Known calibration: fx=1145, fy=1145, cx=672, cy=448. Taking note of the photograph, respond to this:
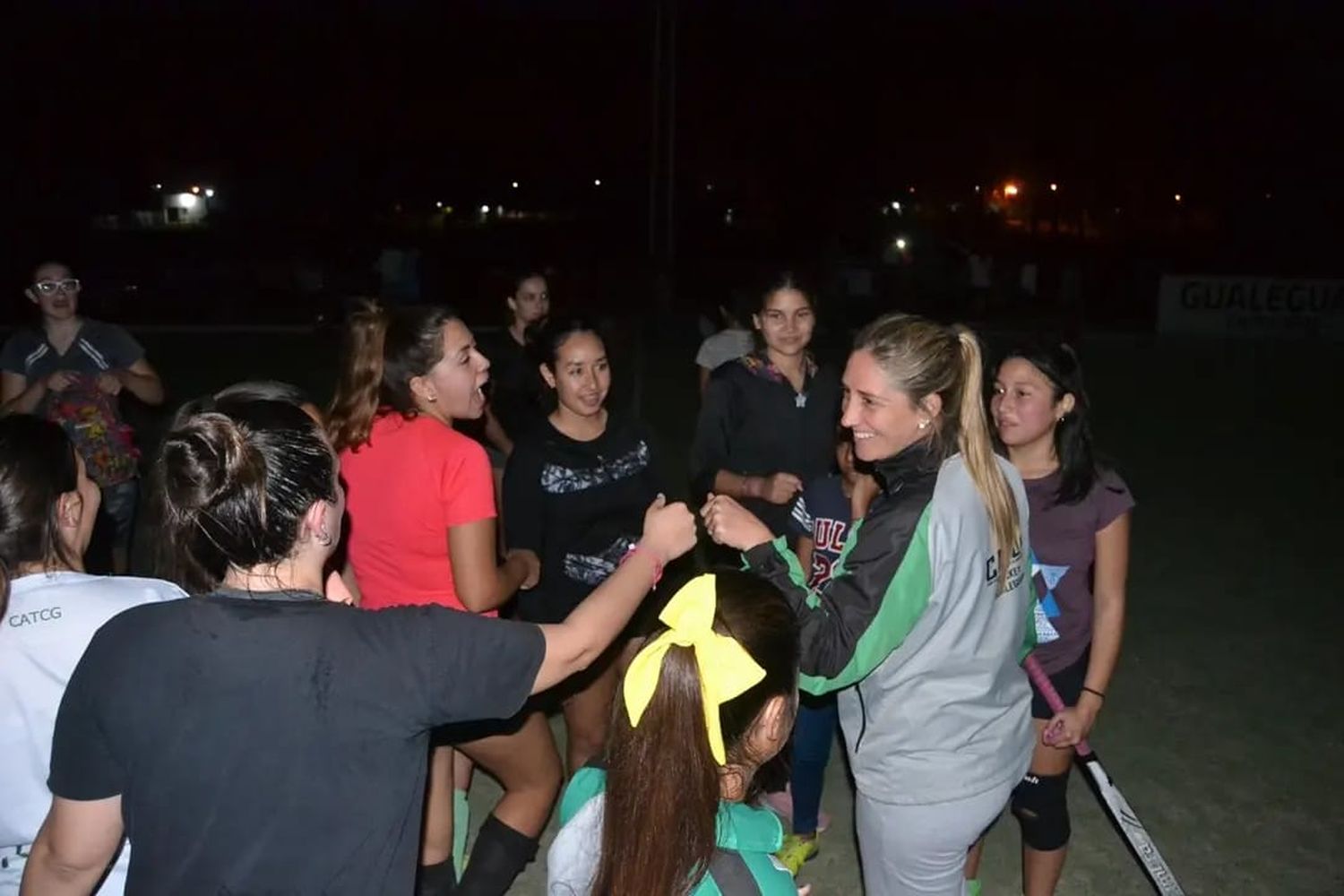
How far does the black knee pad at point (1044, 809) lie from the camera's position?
344 cm

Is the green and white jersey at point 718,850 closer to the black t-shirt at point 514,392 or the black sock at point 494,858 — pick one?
the black sock at point 494,858

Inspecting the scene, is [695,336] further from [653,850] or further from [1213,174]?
[1213,174]

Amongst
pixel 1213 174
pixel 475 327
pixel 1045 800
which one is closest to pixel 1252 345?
pixel 475 327

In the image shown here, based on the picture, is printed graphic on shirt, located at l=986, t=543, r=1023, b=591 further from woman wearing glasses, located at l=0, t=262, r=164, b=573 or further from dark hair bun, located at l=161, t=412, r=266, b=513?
woman wearing glasses, located at l=0, t=262, r=164, b=573

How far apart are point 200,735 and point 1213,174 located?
167 feet

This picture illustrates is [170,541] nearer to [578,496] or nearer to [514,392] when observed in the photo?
[578,496]

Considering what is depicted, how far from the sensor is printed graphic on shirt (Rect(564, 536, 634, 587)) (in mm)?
3906

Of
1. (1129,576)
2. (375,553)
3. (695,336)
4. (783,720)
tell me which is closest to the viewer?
(783,720)

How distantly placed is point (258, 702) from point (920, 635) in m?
1.36

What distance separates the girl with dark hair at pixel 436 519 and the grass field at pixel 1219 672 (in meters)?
0.60

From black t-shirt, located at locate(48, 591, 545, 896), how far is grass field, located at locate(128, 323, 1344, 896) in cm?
226

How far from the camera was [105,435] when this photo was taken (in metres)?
5.07

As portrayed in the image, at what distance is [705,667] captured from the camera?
178 centimetres

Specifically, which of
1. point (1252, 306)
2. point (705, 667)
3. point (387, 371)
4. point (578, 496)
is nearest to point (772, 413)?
point (578, 496)
